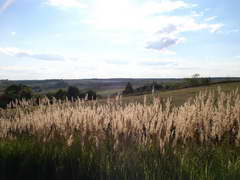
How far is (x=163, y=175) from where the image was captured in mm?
2934

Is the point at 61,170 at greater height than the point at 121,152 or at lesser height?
lesser

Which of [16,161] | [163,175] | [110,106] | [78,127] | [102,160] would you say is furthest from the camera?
[110,106]

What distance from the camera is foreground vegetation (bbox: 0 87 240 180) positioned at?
10.2ft

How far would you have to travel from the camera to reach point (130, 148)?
3629 mm

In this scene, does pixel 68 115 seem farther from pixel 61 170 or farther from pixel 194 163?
pixel 194 163

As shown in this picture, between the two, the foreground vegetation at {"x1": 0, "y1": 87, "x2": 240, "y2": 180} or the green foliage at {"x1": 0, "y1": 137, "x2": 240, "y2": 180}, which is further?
the foreground vegetation at {"x1": 0, "y1": 87, "x2": 240, "y2": 180}

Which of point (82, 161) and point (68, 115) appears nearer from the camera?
point (82, 161)

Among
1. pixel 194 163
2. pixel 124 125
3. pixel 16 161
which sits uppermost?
pixel 124 125

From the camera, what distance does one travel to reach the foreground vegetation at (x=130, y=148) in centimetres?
310

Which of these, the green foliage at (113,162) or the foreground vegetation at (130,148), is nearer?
the green foliage at (113,162)

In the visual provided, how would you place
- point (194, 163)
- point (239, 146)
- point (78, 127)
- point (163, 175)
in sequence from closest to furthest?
1. point (163, 175)
2. point (194, 163)
3. point (239, 146)
4. point (78, 127)

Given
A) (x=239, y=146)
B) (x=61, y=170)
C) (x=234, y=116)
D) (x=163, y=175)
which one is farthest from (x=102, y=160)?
(x=234, y=116)

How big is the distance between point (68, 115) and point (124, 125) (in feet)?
4.77

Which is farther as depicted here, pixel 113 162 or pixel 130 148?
pixel 130 148
